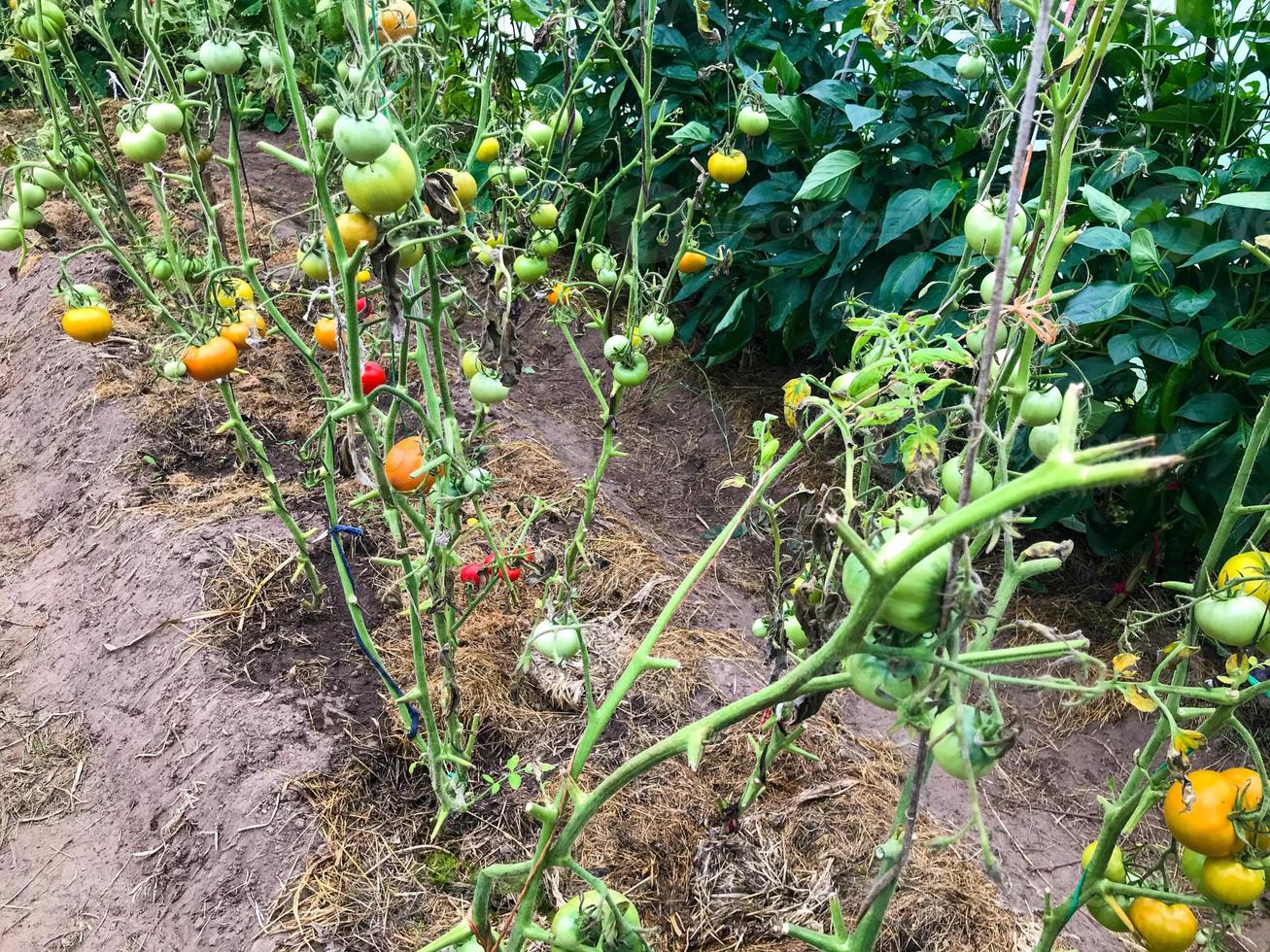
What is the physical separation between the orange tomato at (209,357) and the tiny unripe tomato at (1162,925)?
1.70 m

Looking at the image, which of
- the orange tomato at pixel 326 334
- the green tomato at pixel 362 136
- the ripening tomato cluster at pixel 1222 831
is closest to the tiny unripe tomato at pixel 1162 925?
the ripening tomato cluster at pixel 1222 831

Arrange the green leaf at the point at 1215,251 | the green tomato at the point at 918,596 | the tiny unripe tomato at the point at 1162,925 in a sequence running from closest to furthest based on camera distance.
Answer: the green tomato at the point at 918,596 → the tiny unripe tomato at the point at 1162,925 → the green leaf at the point at 1215,251

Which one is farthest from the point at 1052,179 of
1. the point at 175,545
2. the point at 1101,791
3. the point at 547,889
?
the point at 175,545

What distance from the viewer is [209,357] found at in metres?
1.66

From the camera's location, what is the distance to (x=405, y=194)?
1005 mm

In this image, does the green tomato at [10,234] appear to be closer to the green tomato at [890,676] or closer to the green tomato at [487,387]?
the green tomato at [487,387]

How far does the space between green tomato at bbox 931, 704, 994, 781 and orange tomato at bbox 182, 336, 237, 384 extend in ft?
4.79

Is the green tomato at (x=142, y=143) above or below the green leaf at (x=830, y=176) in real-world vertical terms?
above

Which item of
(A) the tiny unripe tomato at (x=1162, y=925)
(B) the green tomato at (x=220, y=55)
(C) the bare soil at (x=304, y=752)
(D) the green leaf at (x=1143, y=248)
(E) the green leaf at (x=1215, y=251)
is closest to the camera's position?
(A) the tiny unripe tomato at (x=1162, y=925)

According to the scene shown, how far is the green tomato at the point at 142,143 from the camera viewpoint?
1591 millimetres

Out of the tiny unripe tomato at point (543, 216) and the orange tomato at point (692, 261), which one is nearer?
the tiny unripe tomato at point (543, 216)

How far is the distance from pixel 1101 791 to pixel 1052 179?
1.74 m

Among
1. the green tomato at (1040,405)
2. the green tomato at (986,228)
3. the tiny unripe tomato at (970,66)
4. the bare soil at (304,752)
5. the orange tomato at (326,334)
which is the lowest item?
the bare soil at (304,752)

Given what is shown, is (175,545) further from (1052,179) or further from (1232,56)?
(1232,56)
